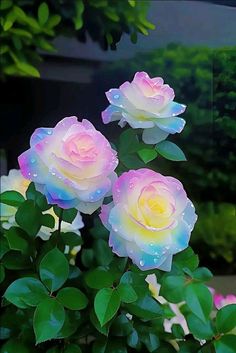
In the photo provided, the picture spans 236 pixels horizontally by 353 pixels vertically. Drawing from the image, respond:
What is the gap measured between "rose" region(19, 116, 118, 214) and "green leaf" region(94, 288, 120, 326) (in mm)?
88

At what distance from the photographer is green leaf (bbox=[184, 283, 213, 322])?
0.60 m

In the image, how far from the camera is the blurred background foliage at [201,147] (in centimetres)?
95

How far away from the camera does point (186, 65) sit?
133 cm

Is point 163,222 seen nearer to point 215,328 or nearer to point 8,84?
point 215,328

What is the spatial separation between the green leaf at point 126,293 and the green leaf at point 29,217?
5.8 inches

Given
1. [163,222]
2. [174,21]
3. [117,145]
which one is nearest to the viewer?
[163,222]

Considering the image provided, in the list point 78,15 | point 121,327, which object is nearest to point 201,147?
point 78,15

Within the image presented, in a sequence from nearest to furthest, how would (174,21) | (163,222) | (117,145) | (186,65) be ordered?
(163,222)
(117,145)
(174,21)
(186,65)

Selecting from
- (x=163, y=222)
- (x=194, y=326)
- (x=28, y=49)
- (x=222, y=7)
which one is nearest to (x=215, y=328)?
(x=194, y=326)

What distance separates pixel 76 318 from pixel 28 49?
2.99 ft

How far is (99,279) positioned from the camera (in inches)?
24.5

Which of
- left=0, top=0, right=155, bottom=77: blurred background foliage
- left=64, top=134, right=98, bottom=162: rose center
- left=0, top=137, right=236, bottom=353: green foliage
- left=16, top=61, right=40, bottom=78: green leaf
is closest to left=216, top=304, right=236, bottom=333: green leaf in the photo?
left=0, top=137, right=236, bottom=353: green foliage

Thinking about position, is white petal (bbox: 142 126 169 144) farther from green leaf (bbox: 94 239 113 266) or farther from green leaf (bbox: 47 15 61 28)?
green leaf (bbox: 47 15 61 28)

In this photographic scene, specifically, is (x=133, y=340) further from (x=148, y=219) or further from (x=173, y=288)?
(x=148, y=219)
